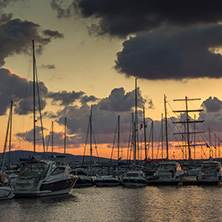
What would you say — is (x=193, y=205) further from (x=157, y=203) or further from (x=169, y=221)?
(x=169, y=221)

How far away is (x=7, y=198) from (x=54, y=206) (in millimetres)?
7002

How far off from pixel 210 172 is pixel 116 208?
1291 inches

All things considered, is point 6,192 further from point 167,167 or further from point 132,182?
point 167,167

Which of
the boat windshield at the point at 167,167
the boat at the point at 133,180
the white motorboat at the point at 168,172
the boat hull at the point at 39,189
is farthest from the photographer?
the boat windshield at the point at 167,167

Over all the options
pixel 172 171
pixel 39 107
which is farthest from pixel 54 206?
pixel 172 171

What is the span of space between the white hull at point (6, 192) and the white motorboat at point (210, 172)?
35.5 metres

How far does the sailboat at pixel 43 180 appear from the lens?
43428 millimetres

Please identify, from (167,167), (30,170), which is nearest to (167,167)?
(167,167)

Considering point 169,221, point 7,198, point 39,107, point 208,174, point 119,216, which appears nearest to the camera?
point 169,221

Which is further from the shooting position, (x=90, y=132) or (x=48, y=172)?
(x=90, y=132)

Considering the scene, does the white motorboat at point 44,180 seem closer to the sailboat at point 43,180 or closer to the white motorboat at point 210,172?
the sailboat at point 43,180

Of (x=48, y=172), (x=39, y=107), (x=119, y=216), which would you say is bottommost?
(x=119, y=216)

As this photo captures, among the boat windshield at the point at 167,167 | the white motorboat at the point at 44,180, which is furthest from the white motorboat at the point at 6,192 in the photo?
the boat windshield at the point at 167,167

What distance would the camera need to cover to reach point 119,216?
33.1 metres
